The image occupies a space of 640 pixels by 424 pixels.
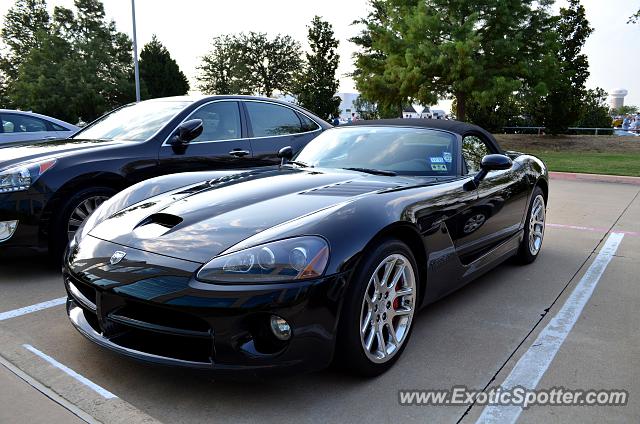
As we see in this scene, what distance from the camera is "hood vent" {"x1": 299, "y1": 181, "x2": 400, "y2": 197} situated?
2.79 m

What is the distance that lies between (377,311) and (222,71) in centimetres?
5418

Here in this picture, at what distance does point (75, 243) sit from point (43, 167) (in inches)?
61.2

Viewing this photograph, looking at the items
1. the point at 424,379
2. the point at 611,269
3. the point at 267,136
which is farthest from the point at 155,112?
the point at 611,269

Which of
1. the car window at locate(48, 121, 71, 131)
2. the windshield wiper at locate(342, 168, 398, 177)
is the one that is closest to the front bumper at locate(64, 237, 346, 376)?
the windshield wiper at locate(342, 168, 398, 177)

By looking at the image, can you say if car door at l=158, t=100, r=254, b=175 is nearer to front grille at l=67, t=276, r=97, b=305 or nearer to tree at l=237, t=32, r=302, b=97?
front grille at l=67, t=276, r=97, b=305

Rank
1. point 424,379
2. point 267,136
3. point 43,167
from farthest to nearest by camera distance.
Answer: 1. point 267,136
2. point 43,167
3. point 424,379

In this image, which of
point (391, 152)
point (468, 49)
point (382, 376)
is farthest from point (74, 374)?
point (468, 49)

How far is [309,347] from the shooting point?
2.17 metres

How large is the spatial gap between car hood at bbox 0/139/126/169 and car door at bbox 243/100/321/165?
1.41 metres

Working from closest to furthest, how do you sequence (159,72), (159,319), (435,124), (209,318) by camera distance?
(209,318) < (159,319) < (435,124) < (159,72)

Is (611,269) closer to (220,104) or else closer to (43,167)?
(220,104)

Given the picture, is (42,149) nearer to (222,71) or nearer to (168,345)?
(168,345)

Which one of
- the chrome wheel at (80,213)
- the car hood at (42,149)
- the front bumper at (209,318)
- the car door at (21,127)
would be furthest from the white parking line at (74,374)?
the car door at (21,127)

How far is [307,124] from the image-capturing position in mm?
6148
